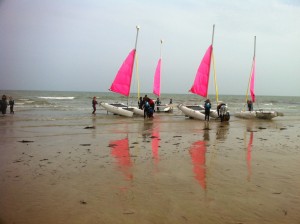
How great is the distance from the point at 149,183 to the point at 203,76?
19.9m

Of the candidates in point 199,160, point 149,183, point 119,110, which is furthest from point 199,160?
point 119,110

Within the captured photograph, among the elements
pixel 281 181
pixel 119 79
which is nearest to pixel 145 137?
pixel 281 181

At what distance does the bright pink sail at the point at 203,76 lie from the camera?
25344 mm

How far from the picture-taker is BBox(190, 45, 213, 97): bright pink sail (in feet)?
83.1

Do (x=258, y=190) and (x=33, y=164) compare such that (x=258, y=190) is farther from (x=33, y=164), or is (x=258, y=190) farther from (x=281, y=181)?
(x=33, y=164)

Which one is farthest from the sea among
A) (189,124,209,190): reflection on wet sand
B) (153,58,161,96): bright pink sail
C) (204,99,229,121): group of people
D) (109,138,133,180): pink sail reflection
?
(189,124,209,190): reflection on wet sand

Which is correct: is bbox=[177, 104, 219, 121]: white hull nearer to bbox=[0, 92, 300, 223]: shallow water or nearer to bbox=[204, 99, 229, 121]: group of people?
bbox=[204, 99, 229, 121]: group of people

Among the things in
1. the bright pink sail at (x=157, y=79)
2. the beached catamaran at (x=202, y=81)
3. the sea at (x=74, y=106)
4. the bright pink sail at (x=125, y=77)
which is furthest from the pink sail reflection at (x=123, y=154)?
the bright pink sail at (x=157, y=79)

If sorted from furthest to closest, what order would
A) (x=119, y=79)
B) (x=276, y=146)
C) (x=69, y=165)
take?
1. (x=119, y=79)
2. (x=276, y=146)
3. (x=69, y=165)

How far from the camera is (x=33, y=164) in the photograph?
26.7ft

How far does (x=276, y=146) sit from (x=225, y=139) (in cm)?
231

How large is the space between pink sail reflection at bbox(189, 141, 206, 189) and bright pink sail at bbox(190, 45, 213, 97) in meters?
13.7

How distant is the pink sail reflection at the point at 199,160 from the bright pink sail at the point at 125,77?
1584 centimetres

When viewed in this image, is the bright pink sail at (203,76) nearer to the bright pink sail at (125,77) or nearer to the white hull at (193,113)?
the white hull at (193,113)
